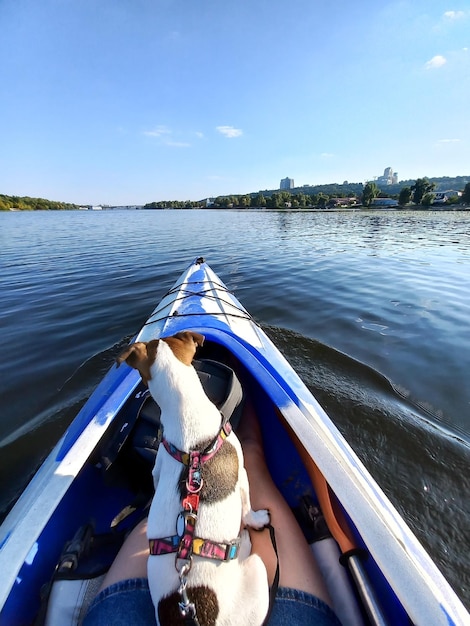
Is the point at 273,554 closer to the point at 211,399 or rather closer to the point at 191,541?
the point at 191,541

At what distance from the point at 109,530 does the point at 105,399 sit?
1.09 m

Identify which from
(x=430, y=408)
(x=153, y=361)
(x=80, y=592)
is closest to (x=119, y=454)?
(x=80, y=592)

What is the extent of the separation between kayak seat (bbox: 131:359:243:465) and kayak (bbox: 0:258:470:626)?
12mm

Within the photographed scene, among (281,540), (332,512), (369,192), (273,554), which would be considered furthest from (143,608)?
(369,192)

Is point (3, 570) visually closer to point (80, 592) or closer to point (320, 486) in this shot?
point (80, 592)

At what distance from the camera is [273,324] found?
688 cm

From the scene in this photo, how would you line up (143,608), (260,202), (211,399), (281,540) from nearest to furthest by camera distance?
(143,608)
(281,540)
(211,399)
(260,202)

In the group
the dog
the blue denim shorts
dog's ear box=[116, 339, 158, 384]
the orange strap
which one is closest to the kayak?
the orange strap

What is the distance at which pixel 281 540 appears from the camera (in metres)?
2.01

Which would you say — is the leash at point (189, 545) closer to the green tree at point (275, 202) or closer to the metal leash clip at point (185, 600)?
the metal leash clip at point (185, 600)

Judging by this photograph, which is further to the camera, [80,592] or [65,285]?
[65,285]

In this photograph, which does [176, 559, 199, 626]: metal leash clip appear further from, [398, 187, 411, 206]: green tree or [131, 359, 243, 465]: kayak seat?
[398, 187, 411, 206]: green tree

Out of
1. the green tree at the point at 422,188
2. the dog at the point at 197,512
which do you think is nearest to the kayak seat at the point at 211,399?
the dog at the point at 197,512

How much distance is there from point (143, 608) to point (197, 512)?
573 millimetres
